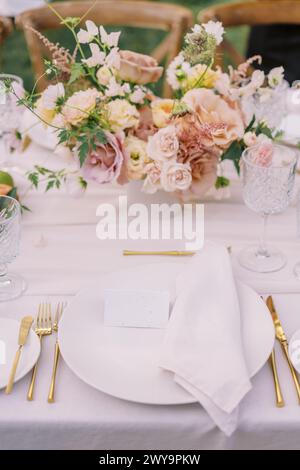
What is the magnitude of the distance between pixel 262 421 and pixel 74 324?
38 centimetres

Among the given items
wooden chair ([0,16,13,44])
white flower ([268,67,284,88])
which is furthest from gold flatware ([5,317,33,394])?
wooden chair ([0,16,13,44])

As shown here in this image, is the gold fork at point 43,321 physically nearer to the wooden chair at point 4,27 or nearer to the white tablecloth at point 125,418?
the white tablecloth at point 125,418

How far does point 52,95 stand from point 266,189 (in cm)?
52

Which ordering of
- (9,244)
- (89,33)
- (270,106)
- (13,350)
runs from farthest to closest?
(270,106) < (89,33) < (9,244) < (13,350)

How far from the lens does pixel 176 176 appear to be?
1.35m

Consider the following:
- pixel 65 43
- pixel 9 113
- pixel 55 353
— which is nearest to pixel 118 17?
pixel 9 113

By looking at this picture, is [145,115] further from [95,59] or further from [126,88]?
[95,59]

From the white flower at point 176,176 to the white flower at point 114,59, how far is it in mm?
252

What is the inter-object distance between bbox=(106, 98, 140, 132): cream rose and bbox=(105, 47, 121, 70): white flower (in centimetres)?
8

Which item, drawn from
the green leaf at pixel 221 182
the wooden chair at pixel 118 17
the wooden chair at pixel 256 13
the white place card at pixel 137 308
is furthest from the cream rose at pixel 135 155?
the wooden chair at pixel 256 13

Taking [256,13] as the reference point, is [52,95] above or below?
below

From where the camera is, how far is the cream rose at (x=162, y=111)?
1.38m

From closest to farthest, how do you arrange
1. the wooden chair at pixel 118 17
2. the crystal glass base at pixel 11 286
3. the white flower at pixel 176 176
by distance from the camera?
1. the crystal glass base at pixel 11 286
2. the white flower at pixel 176 176
3. the wooden chair at pixel 118 17
